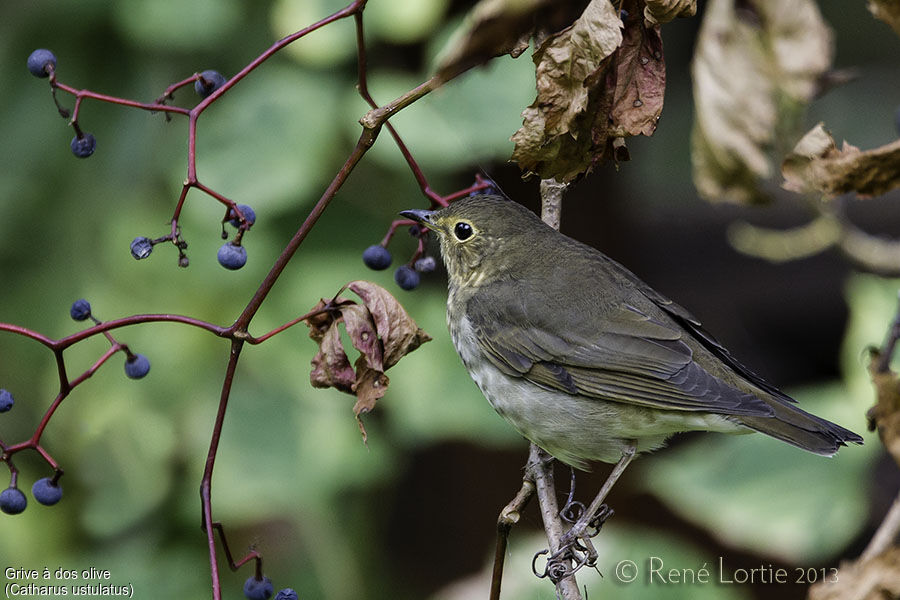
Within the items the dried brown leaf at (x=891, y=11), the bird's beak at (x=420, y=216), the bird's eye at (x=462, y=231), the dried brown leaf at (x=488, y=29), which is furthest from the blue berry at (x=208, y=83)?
the dried brown leaf at (x=891, y=11)

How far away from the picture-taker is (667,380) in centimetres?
250

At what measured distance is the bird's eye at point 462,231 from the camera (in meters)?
2.74

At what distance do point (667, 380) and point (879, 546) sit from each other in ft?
4.17

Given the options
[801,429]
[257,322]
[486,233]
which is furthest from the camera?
[257,322]

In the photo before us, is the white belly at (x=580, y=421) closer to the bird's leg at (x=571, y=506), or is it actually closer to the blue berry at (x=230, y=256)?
the bird's leg at (x=571, y=506)

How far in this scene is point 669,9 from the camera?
1731mm

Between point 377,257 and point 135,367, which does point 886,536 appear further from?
point 135,367

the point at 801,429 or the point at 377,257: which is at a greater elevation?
the point at 377,257

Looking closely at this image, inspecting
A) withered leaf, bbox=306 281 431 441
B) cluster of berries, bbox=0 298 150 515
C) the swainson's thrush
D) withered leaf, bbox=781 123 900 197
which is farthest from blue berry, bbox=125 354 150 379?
withered leaf, bbox=781 123 900 197

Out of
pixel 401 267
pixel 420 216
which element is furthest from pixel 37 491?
pixel 420 216

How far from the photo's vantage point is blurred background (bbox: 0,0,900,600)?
9.16 feet

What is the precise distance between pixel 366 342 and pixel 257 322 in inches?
50.2

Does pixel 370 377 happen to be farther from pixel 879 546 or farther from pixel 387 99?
pixel 387 99

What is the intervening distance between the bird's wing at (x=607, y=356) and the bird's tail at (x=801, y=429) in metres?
0.09
